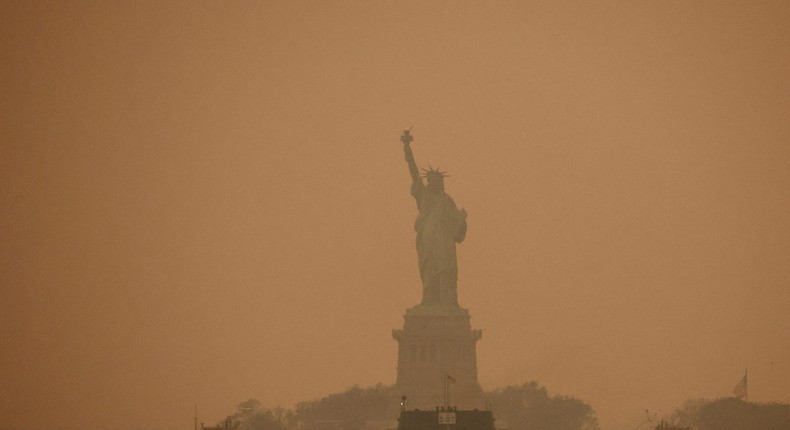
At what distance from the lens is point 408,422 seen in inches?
4237

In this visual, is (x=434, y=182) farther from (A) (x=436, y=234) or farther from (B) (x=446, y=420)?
(B) (x=446, y=420)

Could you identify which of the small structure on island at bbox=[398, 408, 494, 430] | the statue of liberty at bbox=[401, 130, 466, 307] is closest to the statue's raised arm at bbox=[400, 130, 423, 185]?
the statue of liberty at bbox=[401, 130, 466, 307]

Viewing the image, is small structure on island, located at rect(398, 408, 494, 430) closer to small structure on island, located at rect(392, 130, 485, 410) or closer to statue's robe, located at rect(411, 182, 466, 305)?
small structure on island, located at rect(392, 130, 485, 410)

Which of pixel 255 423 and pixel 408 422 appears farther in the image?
pixel 255 423

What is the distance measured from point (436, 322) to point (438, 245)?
591 cm

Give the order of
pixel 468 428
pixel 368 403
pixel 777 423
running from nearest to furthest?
pixel 468 428
pixel 777 423
pixel 368 403

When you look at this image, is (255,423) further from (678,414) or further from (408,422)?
(408,422)

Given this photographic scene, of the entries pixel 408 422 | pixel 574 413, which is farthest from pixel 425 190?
pixel 408 422

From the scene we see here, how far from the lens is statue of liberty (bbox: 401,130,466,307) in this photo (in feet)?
605

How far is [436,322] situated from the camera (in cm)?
18112

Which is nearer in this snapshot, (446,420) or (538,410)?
(446,420)

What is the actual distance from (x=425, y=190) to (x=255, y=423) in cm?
1979

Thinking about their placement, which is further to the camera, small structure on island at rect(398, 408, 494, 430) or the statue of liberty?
the statue of liberty

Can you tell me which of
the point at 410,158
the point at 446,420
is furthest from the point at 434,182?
the point at 446,420
